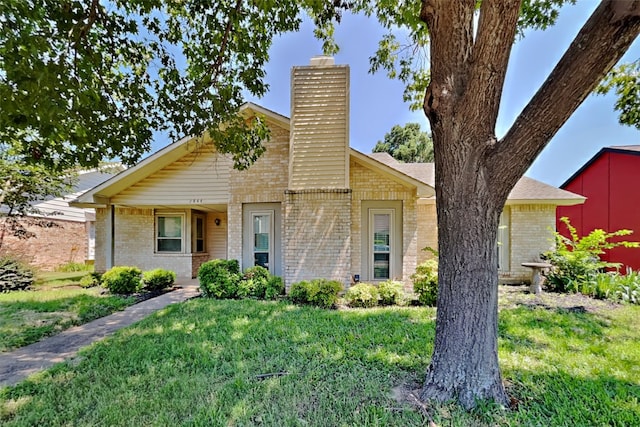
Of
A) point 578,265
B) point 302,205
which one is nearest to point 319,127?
point 302,205

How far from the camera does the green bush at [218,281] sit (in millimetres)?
8227

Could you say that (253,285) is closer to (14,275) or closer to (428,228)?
(428,228)

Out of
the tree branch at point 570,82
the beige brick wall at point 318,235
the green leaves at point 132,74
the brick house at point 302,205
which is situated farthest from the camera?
the brick house at point 302,205

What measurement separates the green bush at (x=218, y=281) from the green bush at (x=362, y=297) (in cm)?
328

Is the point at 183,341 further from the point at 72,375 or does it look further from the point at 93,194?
the point at 93,194

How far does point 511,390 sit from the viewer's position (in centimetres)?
331

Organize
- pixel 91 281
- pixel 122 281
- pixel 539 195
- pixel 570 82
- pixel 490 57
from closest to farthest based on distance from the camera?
pixel 570 82 → pixel 490 57 → pixel 122 281 → pixel 539 195 → pixel 91 281

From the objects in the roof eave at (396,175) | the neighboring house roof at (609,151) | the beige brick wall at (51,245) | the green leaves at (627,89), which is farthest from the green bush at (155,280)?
the neighboring house roof at (609,151)

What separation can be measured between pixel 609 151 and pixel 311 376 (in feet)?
52.5

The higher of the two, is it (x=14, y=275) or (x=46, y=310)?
(x=14, y=275)

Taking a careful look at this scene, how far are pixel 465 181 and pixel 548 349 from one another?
3.64m

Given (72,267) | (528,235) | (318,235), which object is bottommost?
(72,267)

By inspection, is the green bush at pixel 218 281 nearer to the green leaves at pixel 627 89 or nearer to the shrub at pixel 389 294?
the shrub at pixel 389 294

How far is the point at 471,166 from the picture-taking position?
2955 mm
